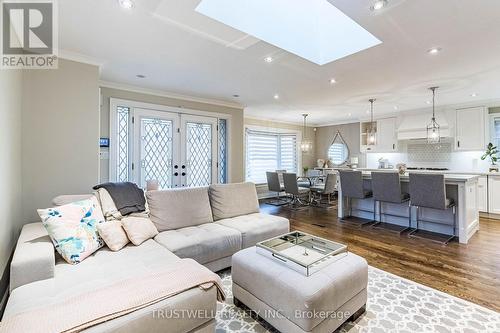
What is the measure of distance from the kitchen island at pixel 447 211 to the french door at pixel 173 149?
3.05 metres

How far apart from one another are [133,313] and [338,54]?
3.36 meters

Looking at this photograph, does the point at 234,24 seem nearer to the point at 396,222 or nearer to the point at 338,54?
the point at 338,54

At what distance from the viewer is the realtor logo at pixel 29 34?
6.86 ft

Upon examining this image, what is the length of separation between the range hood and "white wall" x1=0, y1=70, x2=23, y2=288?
7.62m

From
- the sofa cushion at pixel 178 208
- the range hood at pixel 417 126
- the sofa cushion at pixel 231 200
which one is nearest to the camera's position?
the sofa cushion at pixel 178 208

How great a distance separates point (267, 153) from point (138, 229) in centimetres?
592

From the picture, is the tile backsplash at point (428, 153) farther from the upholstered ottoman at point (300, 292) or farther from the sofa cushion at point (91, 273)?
the sofa cushion at point (91, 273)

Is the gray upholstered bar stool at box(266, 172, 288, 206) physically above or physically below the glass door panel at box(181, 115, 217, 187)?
below

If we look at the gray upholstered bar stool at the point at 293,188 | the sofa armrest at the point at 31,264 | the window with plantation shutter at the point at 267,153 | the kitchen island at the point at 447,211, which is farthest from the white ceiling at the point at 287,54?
the window with plantation shutter at the point at 267,153

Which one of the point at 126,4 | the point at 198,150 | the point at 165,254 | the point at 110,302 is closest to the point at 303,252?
the point at 165,254

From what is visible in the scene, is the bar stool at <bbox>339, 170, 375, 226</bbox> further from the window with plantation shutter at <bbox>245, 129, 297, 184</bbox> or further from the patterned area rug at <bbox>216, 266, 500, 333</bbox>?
the window with plantation shutter at <bbox>245, 129, 297, 184</bbox>

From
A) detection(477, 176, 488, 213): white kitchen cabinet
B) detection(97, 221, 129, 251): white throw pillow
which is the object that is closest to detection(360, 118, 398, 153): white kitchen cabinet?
detection(477, 176, 488, 213): white kitchen cabinet

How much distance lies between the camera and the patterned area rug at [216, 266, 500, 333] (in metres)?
1.77

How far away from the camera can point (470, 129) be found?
557 centimetres
